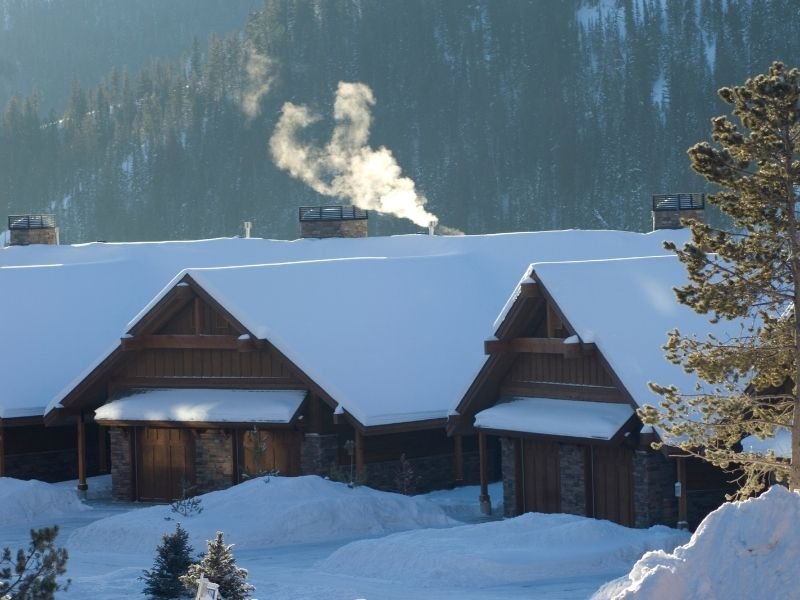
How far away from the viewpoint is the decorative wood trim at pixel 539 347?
24562mm

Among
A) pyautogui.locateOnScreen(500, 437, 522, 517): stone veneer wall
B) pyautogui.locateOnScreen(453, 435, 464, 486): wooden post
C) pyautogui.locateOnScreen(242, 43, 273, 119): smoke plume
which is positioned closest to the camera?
pyautogui.locateOnScreen(500, 437, 522, 517): stone veneer wall

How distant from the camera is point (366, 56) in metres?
148

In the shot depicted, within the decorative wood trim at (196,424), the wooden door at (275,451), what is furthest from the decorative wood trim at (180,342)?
the wooden door at (275,451)

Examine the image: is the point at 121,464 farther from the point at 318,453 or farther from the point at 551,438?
the point at 551,438

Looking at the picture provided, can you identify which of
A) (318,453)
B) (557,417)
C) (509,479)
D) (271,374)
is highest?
(271,374)

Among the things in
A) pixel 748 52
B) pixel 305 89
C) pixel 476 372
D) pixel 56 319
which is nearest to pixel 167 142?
pixel 305 89

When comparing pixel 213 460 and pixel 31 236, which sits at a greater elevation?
pixel 31 236

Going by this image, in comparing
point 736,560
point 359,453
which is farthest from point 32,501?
point 736,560

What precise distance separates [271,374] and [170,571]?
36.3 feet

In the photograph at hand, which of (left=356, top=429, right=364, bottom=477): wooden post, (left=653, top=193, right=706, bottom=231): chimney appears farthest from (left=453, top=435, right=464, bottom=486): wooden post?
(left=653, top=193, right=706, bottom=231): chimney

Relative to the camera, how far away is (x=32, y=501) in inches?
1114

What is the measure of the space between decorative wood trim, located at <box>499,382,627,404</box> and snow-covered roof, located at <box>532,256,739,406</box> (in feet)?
1.90

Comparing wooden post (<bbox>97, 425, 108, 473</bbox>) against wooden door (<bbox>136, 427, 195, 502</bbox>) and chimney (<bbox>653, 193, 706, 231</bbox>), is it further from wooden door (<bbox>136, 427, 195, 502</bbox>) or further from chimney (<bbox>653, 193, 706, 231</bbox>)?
chimney (<bbox>653, 193, 706, 231</bbox>)

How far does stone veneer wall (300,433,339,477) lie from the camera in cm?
2842
